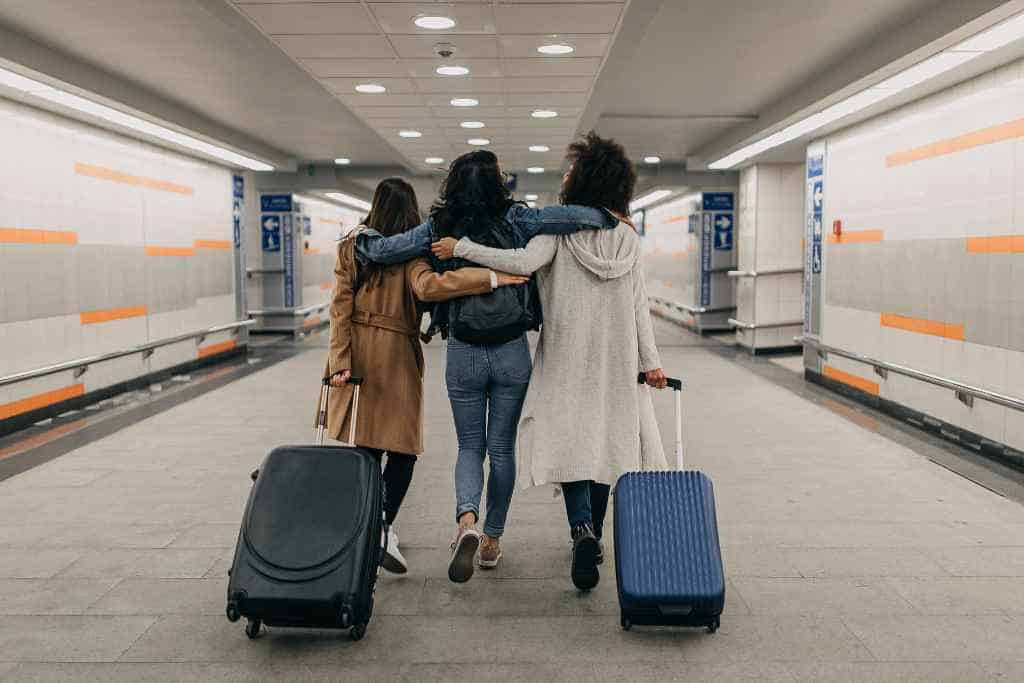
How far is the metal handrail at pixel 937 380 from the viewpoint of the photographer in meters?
5.47

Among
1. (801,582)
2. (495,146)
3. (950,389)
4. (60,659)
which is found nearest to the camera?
(60,659)

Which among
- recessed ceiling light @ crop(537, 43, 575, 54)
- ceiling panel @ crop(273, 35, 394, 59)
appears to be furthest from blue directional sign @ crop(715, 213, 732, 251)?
ceiling panel @ crop(273, 35, 394, 59)

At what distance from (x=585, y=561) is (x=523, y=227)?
1.18 m

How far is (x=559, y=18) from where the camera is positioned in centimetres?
551

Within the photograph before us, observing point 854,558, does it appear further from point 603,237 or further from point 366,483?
point 366,483

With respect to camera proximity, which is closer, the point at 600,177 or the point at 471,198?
the point at 471,198

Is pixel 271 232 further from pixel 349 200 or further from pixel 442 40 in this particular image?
pixel 442 40

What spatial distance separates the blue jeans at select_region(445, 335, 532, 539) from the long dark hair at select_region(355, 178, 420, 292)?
39 cm

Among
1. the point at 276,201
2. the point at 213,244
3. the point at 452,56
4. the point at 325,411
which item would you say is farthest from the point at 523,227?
the point at 276,201

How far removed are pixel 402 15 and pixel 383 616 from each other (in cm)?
369

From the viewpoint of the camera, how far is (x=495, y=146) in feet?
39.6

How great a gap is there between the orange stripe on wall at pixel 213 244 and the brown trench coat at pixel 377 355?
856 centimetres

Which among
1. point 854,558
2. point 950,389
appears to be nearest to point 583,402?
point 854,558

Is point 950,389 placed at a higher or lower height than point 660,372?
lower
